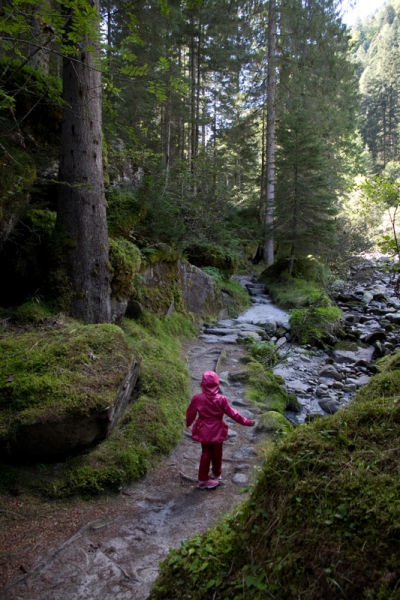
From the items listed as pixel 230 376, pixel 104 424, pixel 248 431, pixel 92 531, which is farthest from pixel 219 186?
pixel 92 531

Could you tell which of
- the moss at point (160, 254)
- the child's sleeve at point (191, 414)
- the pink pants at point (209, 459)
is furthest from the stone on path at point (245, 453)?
the moss at point (160, 254)

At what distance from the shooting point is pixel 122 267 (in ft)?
23.3

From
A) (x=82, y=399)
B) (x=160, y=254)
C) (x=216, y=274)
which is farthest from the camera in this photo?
(x=216, y=274)

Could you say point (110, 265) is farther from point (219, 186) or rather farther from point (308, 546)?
point (219, 186)

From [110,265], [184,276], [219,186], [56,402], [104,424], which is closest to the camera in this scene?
[56,402]

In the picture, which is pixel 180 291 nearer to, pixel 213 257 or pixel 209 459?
pixel 213 257

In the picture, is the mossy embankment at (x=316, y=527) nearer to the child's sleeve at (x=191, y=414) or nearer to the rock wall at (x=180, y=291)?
the child's sleeve at (x=191, y=414)

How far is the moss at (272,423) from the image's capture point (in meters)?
5.77

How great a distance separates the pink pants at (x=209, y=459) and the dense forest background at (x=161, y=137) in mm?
3007

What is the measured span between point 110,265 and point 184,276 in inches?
201

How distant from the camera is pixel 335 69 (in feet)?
66.6

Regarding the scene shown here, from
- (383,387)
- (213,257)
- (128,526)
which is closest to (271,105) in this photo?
(213,257)

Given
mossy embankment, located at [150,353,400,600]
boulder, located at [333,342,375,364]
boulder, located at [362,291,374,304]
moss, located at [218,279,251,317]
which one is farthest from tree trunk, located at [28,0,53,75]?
boulder, located at [362,291,374,304]

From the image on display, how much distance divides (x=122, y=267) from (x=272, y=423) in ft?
12.6
